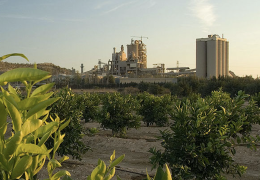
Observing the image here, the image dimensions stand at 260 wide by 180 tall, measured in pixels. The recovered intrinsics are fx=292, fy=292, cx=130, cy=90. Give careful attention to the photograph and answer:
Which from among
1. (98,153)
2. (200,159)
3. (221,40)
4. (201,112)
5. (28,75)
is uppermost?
(221,40)

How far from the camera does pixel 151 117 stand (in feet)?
52.0

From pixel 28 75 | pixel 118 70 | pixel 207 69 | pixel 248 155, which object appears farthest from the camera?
pixel 118 70

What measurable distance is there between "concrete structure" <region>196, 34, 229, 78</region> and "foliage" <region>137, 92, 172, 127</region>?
43.7 meters

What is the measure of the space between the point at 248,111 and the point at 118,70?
72.4 m

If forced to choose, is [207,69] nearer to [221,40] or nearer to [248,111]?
[221,40]

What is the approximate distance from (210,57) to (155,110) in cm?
4559

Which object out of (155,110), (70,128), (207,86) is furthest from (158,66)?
(70,128)

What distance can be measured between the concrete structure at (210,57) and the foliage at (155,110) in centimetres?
4373

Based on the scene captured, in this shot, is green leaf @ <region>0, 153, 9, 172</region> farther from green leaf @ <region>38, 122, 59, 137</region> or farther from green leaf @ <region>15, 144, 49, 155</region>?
green leaf @ <region>38, 122, 59, 137</region>

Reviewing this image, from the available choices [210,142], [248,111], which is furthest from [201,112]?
[248,111]

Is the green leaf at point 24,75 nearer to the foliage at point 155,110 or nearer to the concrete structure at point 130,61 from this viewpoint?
the foliage at point 155,110

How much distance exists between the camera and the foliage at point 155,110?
15.6 meters

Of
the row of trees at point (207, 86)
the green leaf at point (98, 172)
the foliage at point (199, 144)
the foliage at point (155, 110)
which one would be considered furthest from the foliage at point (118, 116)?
the row of trees at point (207, 86)

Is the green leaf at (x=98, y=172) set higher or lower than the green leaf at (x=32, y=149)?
lower
